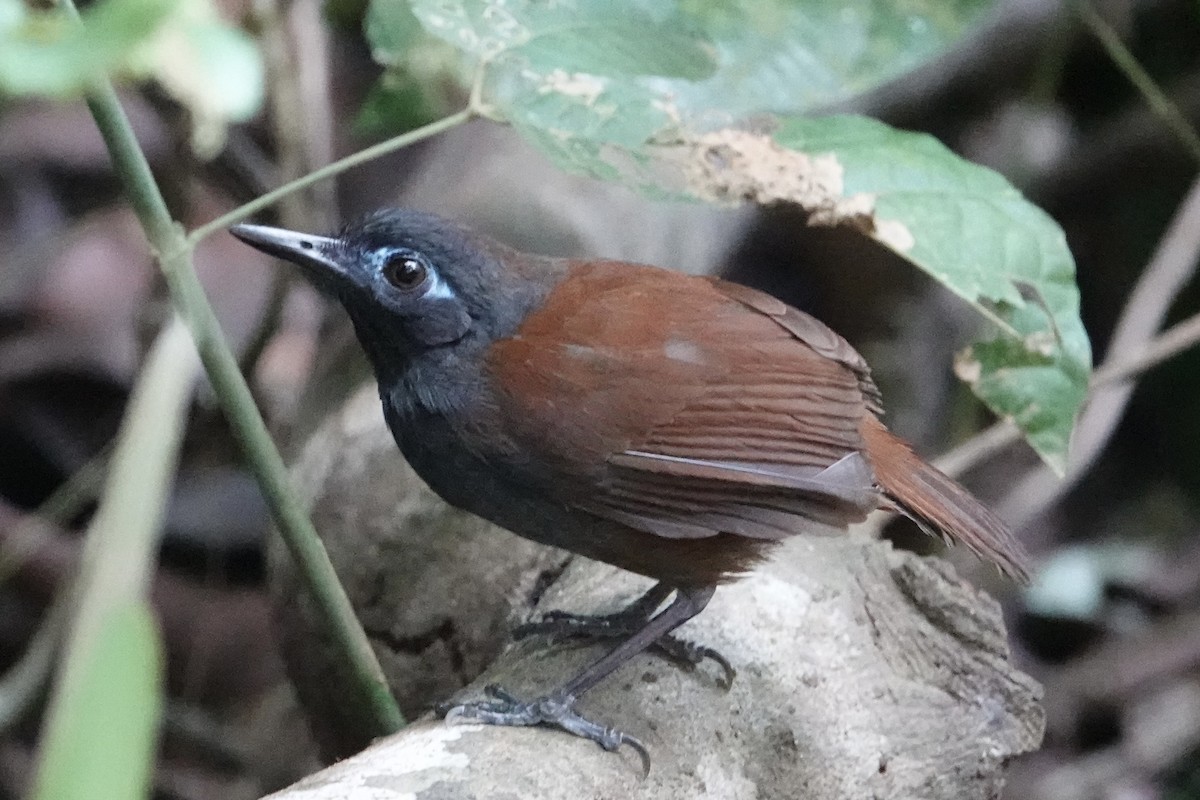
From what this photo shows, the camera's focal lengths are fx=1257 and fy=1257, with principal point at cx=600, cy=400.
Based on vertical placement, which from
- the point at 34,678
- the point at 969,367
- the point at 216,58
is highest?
the point at 216,58

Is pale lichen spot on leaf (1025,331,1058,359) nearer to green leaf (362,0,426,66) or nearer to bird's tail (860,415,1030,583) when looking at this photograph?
bird's tail (860,415,1030,583)

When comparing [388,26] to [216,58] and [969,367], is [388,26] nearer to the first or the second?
[969,367]

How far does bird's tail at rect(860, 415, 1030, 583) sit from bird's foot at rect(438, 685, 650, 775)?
55 cm

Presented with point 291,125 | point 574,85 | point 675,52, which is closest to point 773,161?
point 675,52

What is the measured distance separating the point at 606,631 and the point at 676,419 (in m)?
0.42

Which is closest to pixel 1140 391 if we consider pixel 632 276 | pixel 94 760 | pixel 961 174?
pixel 961 174

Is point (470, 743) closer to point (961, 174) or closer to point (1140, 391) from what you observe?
point (961, 174)

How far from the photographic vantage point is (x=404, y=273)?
182 cm

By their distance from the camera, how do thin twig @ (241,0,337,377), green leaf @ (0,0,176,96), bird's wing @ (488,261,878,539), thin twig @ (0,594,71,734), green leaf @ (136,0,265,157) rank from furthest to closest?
thin twig @ (241,0,337,377), thin twig @ (0,594,71,734), bird's wing @ (488,261,878,539), green leaf @ (136,0,265,157), green leaf @ (0,0,176,96)

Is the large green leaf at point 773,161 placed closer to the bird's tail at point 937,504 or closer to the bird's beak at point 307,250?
the bird's tail at point 937,504

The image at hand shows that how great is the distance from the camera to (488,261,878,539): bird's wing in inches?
66.6

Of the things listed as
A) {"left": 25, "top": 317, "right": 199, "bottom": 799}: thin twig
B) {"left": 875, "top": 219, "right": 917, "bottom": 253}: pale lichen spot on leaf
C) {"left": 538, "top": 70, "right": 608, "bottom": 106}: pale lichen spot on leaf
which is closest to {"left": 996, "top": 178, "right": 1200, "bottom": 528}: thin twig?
{"left": 875, "top": 219, "right": 917, "bottom": 253}: pale lichen spot on leaf

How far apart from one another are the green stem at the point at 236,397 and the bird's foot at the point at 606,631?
0.25 metres

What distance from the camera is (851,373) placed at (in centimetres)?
192
